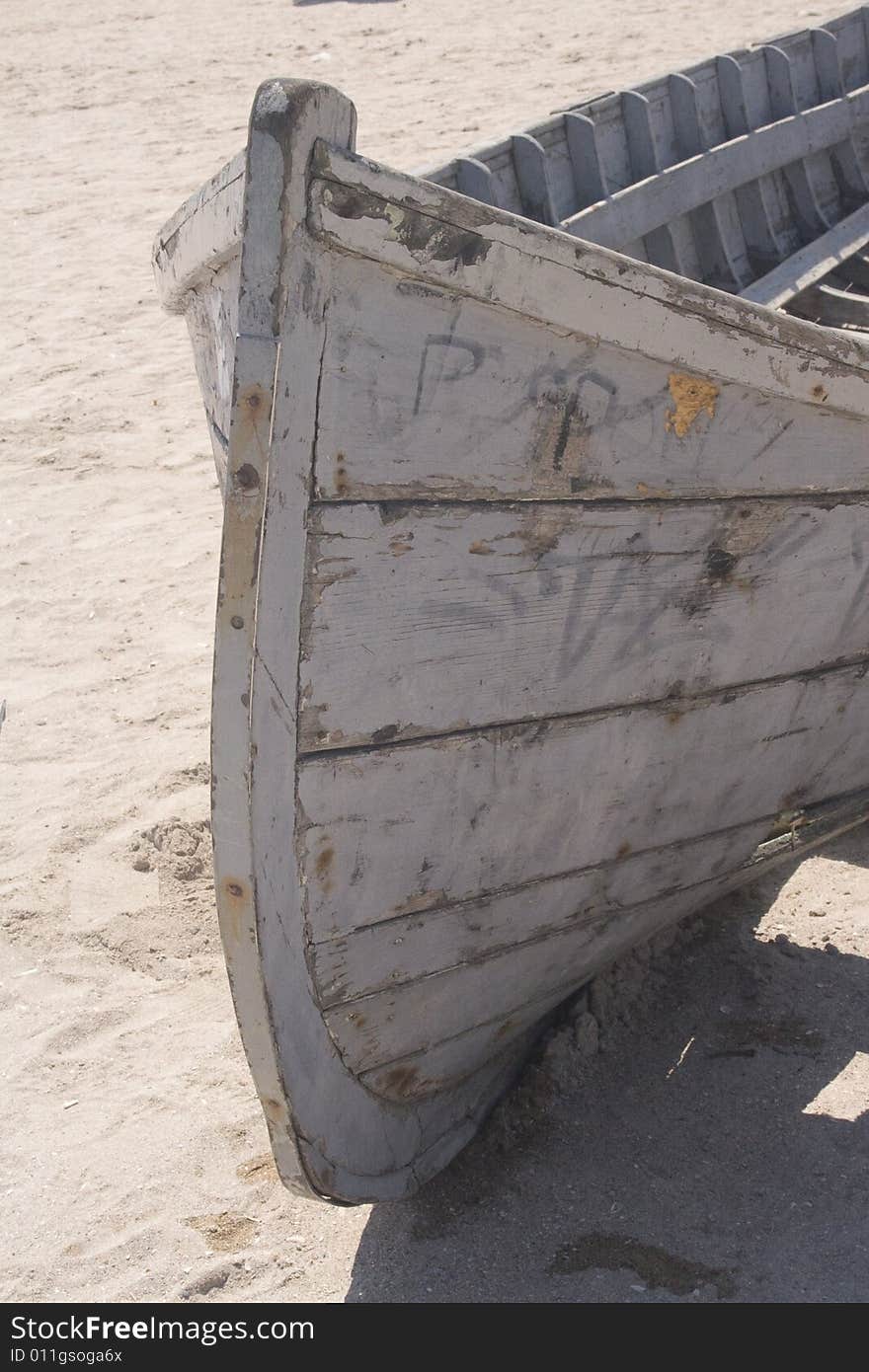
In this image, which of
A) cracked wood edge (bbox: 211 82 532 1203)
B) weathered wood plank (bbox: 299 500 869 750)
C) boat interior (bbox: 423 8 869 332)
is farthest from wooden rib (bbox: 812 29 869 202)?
cracked wood edge (bbox: 211 82 532 1203)

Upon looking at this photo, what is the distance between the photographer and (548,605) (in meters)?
1.94

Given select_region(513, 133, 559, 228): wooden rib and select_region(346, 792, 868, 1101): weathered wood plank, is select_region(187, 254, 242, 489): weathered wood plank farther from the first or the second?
select_region(513, 133, 559, 228): wooden rib

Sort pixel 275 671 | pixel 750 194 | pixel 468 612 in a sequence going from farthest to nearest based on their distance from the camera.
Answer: pixel 750 194 < pixel 468 612 < pixel 275 671

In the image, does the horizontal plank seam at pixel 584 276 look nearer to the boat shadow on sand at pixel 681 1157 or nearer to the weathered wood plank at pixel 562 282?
the weathered wood plank at pixel 562 282

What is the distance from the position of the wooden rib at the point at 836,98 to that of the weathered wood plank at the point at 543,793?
2.93m

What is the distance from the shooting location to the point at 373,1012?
2035 mm

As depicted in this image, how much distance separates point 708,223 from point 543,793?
2.84 m

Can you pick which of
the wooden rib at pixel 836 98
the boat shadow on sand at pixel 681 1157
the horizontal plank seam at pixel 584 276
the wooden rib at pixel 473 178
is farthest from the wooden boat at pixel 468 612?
the wooden rib at pixel 836 98

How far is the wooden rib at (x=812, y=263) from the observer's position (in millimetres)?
4008

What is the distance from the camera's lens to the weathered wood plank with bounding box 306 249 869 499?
1.66m

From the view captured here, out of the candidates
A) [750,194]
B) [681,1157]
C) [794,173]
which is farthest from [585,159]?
[681,1157]

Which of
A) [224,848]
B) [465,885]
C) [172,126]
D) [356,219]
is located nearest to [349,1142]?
[465,885]

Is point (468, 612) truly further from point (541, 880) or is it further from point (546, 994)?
point (546, 994)
